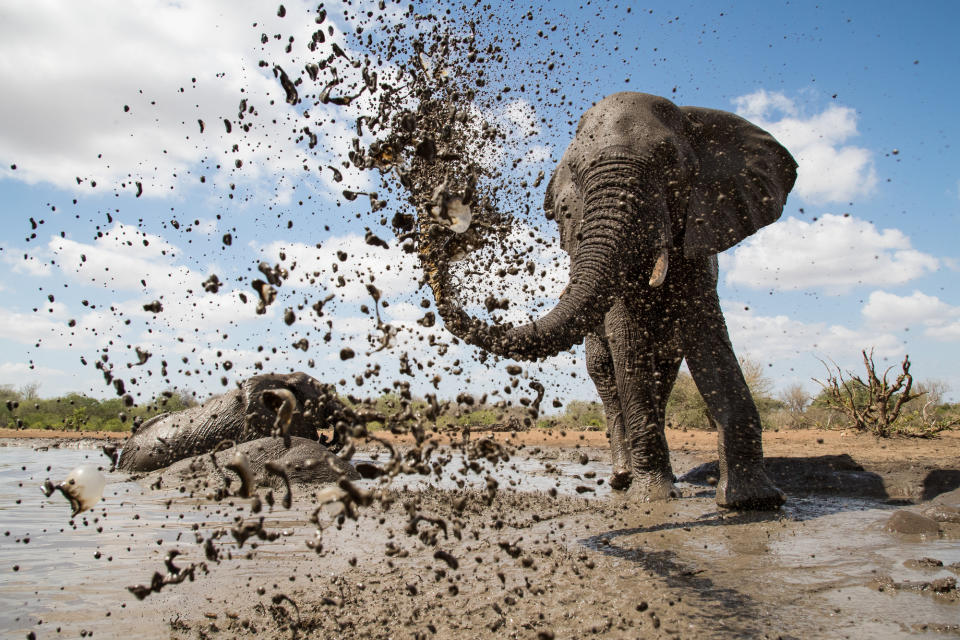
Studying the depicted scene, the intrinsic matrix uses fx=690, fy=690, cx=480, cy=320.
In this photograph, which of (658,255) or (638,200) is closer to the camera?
(638,200)

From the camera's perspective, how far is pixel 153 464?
30.6ft

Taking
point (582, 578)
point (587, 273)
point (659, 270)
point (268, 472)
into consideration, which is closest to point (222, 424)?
point (268, 472)

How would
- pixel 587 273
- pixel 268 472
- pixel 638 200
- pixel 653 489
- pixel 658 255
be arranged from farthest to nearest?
pixel 268 472 < pixel 653 489 < pixel 658 255 < pixel 638 200 < pixel 587 273

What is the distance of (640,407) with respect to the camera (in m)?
6.27

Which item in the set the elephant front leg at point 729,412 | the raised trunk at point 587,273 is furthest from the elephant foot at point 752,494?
the raised trunk at point 587,273

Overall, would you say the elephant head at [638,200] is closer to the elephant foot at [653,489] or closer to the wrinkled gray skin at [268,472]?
the elephant foot at [653,489]

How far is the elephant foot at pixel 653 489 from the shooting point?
616 cm

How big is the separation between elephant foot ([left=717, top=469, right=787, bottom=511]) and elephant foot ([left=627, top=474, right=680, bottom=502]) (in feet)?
1.65

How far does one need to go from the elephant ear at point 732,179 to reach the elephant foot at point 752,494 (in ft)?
6.63

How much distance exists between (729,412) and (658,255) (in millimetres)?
1650

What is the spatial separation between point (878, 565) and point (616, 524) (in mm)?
1774

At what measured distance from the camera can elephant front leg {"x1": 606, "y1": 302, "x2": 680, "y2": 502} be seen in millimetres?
6168

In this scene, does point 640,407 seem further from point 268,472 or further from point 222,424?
point 222,424

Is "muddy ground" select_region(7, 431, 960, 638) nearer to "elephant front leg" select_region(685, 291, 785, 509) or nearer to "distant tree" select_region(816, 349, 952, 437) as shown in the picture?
"elephant front leg" select_region(685, 291, 785, 509)
